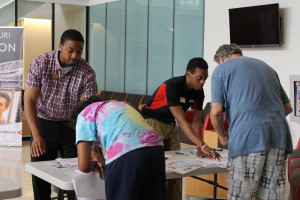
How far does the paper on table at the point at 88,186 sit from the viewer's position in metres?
2.68

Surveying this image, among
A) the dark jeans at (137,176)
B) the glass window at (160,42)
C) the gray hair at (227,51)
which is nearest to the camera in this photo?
the dark jeans at (137,176)

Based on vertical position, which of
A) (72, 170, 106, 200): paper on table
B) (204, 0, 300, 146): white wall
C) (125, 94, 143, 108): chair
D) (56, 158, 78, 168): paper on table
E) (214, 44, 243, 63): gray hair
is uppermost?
(204, 0, 300, 146): white wall

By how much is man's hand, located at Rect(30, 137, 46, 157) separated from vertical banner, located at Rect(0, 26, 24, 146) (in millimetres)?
5501

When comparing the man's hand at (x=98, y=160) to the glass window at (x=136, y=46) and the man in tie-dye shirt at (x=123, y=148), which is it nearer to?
the man in tie-dye shirt at (x=123, y=148)

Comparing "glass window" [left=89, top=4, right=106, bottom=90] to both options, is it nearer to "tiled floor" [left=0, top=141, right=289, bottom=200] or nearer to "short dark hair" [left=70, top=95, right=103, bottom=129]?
"tiled floor" [left=0, top=141, right=289, bottom=200]

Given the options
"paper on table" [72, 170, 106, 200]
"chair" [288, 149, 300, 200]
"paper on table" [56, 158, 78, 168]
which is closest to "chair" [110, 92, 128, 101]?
"chair" [288, 149, 300, 200]

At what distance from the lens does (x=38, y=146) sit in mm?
3473

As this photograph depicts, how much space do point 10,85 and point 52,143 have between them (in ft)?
18.3

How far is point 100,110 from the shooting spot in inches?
97.3

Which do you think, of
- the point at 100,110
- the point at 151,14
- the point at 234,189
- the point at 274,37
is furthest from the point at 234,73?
the point at 151,14

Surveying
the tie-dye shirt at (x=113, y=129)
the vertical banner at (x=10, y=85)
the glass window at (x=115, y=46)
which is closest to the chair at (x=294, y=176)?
the tie-dye shirt at (x=113, y=129)

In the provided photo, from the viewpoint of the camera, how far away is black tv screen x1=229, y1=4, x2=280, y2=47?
7.24 m

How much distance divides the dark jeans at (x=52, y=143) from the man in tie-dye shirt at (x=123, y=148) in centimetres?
109

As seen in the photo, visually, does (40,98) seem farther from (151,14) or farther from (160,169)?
(151,14)
